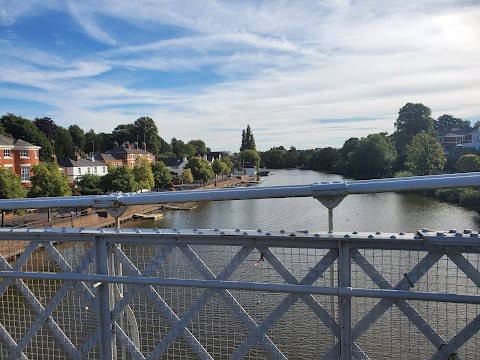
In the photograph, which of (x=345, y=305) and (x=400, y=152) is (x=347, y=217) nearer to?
(x=345, y=305)

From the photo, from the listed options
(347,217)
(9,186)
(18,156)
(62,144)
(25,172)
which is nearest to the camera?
(9,186)

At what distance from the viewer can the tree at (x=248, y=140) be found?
139 m

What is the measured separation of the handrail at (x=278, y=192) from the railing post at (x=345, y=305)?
0.37 metres

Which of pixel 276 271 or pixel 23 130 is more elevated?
pixel 23 130

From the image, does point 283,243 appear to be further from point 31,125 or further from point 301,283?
point 31,125

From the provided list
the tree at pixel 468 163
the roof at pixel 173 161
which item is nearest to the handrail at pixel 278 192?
the tree at pixel 468 163

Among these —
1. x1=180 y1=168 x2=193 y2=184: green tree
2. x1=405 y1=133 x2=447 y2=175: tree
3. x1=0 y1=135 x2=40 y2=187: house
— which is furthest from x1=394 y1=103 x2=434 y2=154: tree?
x1=0 y1=135 x2=40 y2=187: house

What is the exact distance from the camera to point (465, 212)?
3441cm

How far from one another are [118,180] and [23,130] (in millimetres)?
34879

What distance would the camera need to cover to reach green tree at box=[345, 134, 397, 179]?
216 ft

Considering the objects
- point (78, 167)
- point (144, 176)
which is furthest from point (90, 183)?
point (78, 167)

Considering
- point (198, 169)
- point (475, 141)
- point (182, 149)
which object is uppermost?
point (182, 149)

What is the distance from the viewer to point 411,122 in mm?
76812

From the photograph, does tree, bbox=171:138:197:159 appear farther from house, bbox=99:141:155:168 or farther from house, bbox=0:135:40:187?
house, bbox=0:135:40:187
